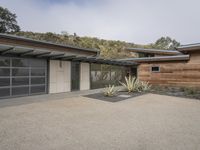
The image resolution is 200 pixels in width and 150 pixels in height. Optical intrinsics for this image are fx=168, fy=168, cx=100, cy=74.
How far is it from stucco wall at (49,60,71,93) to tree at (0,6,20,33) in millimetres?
26735

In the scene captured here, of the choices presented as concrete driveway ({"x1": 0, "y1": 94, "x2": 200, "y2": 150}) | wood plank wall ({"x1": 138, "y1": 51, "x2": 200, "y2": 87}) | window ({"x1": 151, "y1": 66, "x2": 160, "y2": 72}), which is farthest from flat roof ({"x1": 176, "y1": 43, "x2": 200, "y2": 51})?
concrete driveway ({"x1": 0, "y1": 94, "x2": 200, "y2": 150})

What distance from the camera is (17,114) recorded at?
5645 mm

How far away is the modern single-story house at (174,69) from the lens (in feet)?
37.4

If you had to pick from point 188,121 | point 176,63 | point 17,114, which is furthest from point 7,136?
point 176,63

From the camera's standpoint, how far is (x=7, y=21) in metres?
31.6

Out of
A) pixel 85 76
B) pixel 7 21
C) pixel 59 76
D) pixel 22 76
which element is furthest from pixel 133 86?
pixel 7 21

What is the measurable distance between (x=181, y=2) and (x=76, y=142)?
613 inches

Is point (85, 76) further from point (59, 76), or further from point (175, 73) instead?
point (175, 73)

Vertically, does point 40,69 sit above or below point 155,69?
below

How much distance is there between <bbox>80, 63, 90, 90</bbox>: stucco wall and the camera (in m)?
12.5

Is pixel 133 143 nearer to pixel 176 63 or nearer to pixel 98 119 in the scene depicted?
pixel 98 119

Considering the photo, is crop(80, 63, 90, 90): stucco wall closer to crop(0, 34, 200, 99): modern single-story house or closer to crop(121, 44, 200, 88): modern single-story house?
crop(0, 34, 200, 99): modern single-story house

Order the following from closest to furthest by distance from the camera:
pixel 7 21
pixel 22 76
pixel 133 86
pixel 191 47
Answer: pixel 22 76 < pixel 191 47 < pixel 133 86 < pixel 7 21

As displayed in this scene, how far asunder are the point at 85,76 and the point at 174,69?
7149 mm
